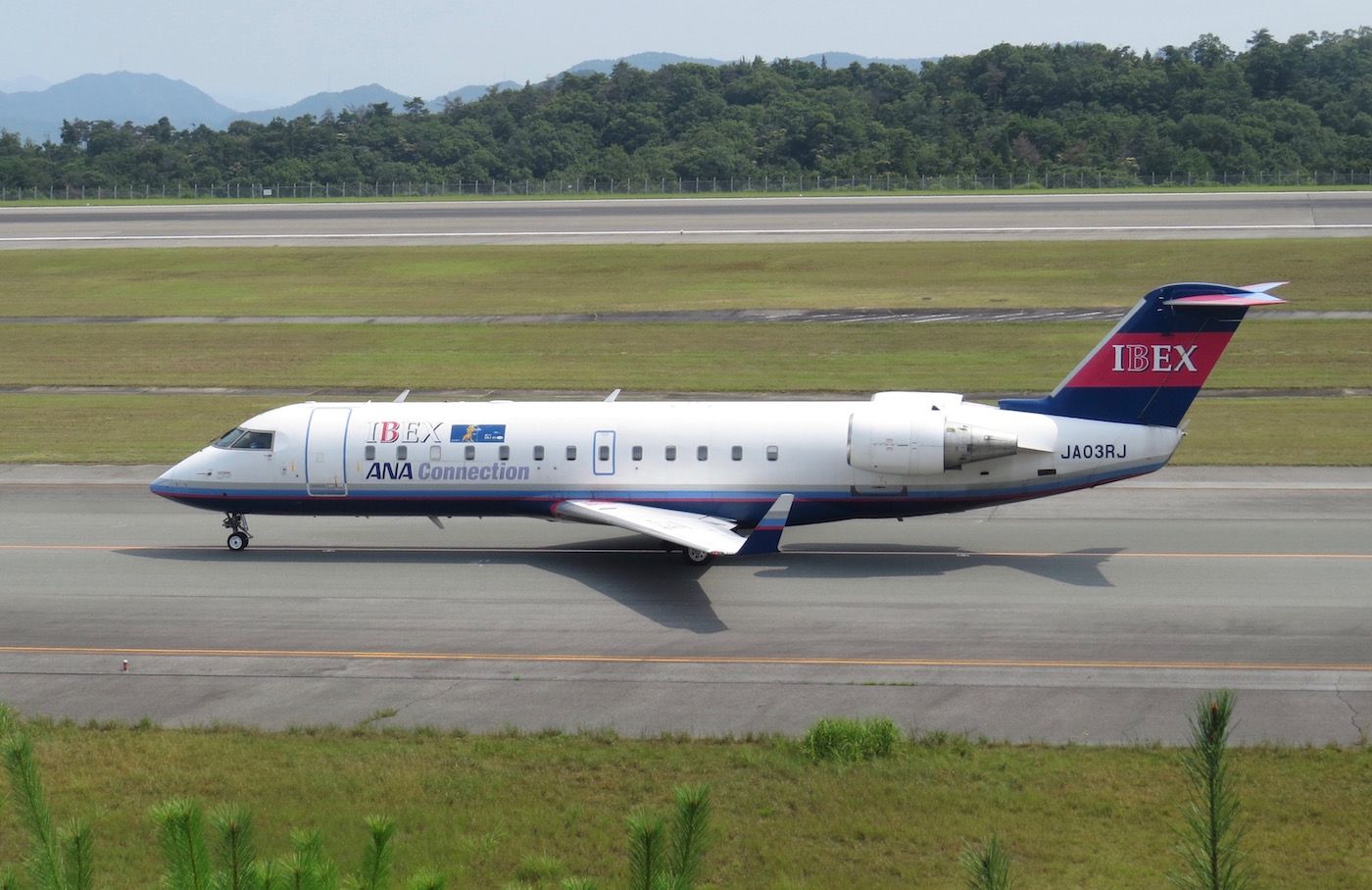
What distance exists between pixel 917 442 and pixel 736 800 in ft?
39.6

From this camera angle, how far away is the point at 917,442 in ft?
86.5

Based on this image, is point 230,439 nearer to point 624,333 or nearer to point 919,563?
point 919,563

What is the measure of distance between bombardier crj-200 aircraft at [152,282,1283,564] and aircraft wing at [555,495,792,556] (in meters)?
0.06

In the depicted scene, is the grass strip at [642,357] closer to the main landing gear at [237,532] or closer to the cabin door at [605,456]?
the cabin door at [605,456]

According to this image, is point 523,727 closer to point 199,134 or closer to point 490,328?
point 490,328

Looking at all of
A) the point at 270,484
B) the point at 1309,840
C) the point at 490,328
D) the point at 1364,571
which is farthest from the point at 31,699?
the point at 490,328

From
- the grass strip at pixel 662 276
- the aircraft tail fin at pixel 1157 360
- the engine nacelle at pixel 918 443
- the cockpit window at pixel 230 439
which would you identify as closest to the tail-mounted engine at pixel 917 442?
the engine nacelle at pixel 918 443

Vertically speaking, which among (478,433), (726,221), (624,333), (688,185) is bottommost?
(478,433)

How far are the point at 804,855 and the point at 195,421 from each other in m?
31.9

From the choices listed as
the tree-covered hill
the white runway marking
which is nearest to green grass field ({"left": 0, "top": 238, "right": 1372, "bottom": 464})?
the white runway marking

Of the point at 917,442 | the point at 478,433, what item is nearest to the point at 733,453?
the point at 917,442

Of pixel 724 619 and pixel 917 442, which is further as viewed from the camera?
pixel 917 442

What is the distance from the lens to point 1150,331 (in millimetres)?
26922

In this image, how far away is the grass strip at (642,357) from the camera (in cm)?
4591
